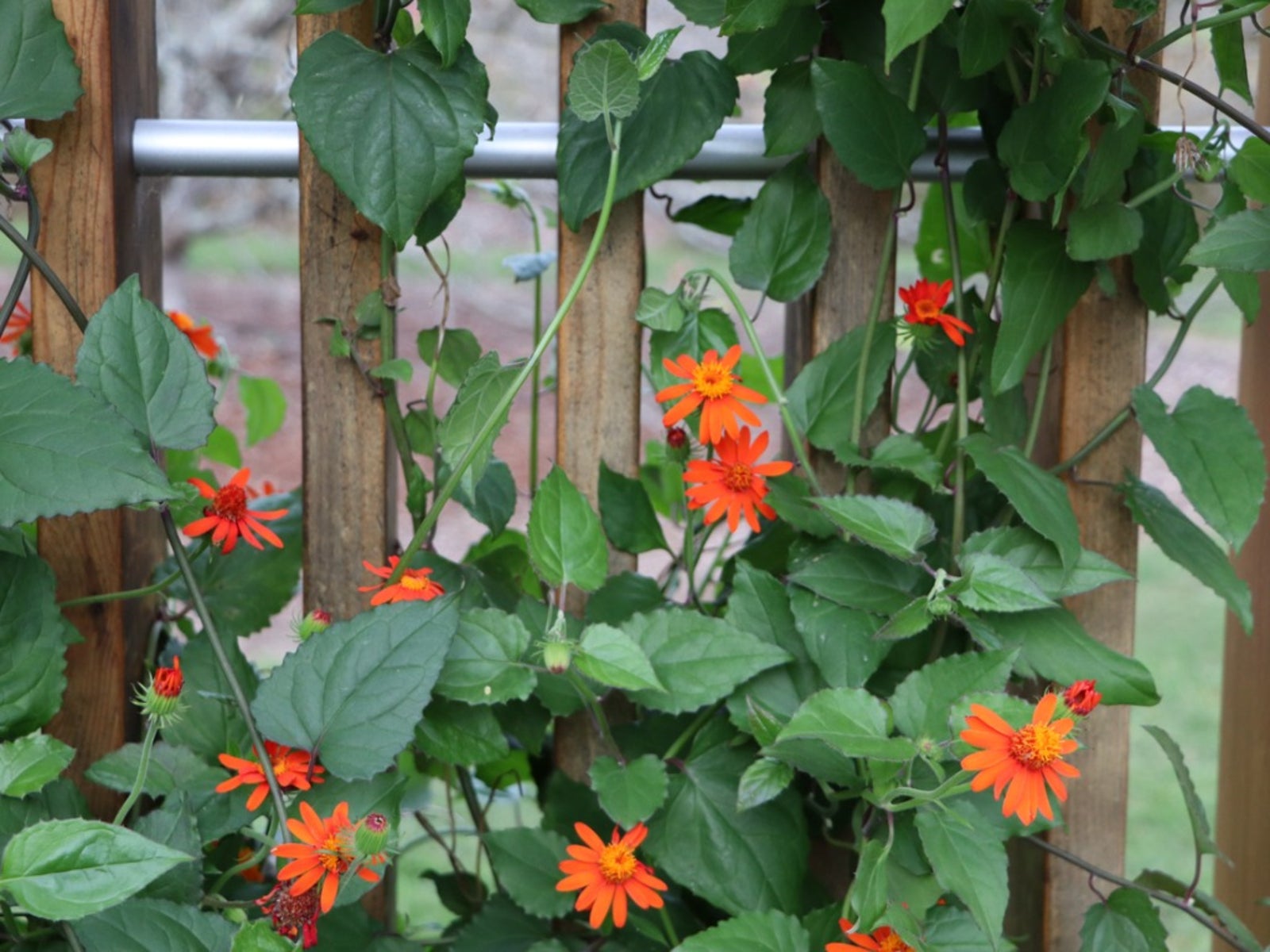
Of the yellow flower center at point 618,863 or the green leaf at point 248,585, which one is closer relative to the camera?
the yellow flower center at point 618,863

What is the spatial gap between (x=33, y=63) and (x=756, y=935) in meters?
0.73

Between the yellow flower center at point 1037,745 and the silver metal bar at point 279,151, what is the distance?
1.50 feet

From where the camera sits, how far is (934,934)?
0.87 m

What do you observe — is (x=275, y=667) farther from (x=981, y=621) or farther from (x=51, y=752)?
(x=981, y=621)

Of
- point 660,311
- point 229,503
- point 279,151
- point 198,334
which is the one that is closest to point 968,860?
point 660,311

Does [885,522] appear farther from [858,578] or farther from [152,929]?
[152,929]

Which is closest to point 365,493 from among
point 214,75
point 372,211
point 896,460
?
point 372,211

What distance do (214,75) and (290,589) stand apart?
4.00m

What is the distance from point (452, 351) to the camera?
41.2 inches

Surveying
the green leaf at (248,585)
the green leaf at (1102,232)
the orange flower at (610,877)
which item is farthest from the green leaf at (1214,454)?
the green leaf at (248,585)

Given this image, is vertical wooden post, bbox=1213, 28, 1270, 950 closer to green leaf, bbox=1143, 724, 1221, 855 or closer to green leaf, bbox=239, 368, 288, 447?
green leaf, bbox=1143, 724, 1221, 855

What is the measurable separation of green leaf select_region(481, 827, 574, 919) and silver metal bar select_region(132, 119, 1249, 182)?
1.57 ft

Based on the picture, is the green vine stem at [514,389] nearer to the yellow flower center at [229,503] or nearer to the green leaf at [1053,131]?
the yellow flower center at [229,503]

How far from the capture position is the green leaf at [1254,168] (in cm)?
90
